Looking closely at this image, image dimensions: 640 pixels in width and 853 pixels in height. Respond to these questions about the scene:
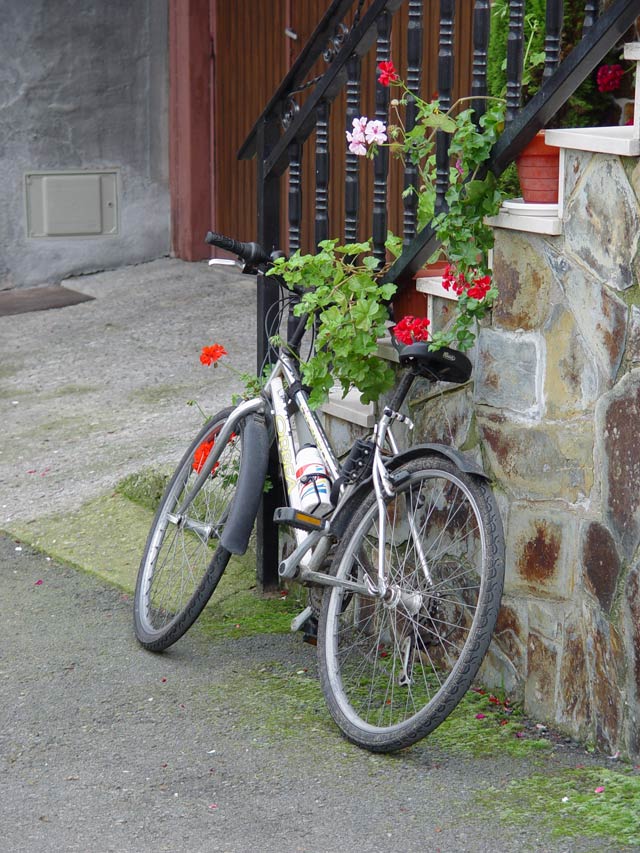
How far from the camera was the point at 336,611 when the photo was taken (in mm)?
3754

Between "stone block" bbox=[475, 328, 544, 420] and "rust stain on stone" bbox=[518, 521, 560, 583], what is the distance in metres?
0.32

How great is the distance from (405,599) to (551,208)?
114cm

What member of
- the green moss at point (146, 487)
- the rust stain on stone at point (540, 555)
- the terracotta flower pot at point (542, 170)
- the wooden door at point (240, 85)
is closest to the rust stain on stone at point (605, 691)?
the rust stain on stone at point (540, 555)

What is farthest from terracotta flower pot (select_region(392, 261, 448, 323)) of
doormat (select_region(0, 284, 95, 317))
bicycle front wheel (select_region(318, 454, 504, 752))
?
doormat (select_region(0, 284, 95, 317))

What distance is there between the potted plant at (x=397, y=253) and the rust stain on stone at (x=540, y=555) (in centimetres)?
58

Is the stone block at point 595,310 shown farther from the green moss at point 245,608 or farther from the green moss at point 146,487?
the green moss at point 146,487

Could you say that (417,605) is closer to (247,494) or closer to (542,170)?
(247,494)

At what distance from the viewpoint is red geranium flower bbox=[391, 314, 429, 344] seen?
3.72 m

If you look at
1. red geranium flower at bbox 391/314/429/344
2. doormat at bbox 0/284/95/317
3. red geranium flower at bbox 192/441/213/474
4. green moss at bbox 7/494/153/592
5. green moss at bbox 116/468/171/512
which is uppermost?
red geranium flower at bbox 391/314/429/344

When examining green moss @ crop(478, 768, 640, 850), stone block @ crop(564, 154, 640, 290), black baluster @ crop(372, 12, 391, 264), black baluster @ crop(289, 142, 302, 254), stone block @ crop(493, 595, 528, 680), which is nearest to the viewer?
green moss @ crop(478, 768, 640, 850)

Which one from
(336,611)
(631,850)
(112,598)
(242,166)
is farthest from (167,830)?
(242,166)

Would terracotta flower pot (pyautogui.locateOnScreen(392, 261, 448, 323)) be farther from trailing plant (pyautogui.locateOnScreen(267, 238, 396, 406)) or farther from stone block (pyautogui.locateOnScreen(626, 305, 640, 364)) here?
stone block (pyautogui.locateOnScreen(626, 305, 640, 364))

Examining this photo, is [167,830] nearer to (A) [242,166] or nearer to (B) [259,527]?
(B) [259,527]

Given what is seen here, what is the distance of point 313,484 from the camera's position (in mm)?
3910
